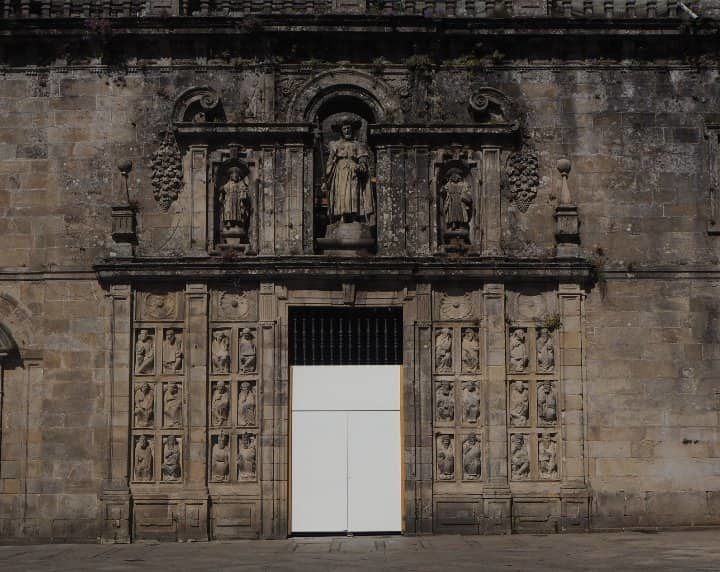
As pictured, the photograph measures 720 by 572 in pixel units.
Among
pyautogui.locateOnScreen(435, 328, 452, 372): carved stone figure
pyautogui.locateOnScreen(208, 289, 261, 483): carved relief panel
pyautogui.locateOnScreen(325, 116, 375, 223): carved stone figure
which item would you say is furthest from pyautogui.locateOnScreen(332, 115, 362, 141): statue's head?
pyautogui.locateOnScreen(435, 328, 452, 372): carved stone figure

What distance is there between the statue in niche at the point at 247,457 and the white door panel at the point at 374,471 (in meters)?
1.47

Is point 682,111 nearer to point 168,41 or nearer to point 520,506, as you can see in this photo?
point 520,506

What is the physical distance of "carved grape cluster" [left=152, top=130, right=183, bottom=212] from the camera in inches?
757

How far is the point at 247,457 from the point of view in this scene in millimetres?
18688

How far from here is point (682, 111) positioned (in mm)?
19562

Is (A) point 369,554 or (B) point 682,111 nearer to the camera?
(A) point 369,554

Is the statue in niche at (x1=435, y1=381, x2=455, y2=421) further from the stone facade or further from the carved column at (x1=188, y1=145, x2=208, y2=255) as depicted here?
the carved column at (x1=188, y1=145, x2=208, y2=255)

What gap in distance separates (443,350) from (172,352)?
418 cm

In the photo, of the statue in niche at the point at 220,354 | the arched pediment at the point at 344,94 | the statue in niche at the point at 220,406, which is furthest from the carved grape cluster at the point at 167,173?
the statue in niche at the point at 220,406

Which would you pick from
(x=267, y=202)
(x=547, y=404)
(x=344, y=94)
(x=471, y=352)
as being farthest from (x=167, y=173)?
(x=547, y=404)

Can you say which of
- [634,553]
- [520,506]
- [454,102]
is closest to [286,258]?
[454,102]

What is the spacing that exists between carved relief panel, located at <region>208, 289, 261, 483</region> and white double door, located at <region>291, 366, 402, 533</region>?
66 centimetres

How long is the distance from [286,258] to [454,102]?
3.71 meters

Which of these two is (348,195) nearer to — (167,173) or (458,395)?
(167,173)
